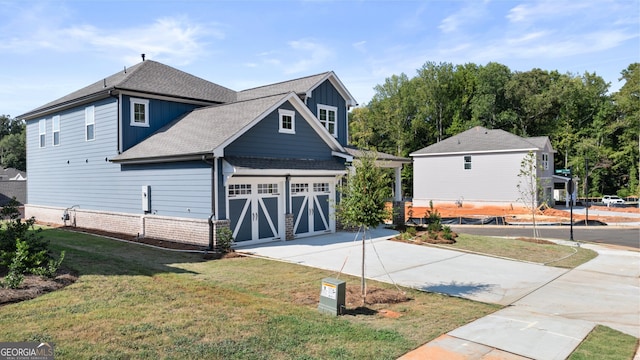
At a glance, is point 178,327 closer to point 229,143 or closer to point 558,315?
point 558,315

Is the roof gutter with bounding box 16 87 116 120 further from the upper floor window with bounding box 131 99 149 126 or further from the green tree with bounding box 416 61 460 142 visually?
the green tree with bounding box 416 61 460 142

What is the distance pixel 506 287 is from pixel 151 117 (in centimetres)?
1742

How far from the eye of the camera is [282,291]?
10.0m

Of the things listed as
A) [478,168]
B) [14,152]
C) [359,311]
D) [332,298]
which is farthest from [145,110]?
[14,152]

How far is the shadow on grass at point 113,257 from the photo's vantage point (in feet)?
36.9

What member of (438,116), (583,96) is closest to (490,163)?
(438,116)

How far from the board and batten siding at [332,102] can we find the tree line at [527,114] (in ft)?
112

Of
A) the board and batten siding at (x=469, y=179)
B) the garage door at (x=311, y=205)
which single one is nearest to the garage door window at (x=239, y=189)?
the garage door at (x=311, y=205)

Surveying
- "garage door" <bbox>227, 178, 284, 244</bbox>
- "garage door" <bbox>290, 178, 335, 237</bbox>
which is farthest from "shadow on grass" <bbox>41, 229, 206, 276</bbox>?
"garage door" <bbox>290, 178, 335, 237</bbox>

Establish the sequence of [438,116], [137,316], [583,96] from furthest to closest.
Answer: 1. [438,116]
2. [583,96]
3. [137,316]

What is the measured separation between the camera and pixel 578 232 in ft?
82.9

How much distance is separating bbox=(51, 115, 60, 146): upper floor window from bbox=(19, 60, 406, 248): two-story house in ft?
0.19

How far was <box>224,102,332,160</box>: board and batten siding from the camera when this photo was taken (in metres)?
17.1

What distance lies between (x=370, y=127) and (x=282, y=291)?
55.0m
